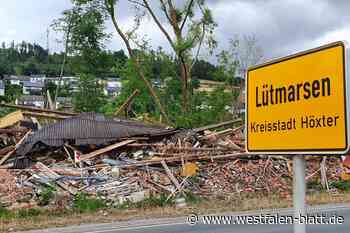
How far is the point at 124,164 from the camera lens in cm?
1775

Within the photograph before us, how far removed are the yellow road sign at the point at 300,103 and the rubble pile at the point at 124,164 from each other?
13670 mm

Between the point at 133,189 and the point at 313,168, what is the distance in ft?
26.4

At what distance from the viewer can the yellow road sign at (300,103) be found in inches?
77.4

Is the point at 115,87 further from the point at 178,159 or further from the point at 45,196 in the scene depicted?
the point at 45,196

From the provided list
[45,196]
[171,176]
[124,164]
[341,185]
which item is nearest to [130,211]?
[45,196]

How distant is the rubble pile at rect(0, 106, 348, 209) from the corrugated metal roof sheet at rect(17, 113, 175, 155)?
36 mm

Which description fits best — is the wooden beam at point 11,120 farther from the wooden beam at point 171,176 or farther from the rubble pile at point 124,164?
the wooden beam at point 171,176

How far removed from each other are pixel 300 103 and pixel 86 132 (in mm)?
17130

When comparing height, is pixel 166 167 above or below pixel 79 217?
above

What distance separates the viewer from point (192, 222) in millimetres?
12445

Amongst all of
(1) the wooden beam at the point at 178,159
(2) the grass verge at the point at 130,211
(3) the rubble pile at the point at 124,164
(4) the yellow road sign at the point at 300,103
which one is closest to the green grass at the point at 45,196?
(3) the rubble pile at the point at 124,164

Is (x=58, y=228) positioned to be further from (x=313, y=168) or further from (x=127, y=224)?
(x=313, y=168)

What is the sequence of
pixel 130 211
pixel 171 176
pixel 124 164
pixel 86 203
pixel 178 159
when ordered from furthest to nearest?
pixel 178 159, pixel 124 164, pixel 171 176, pixel 86 203, pixel 130 211

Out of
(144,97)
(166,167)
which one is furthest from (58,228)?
(144,97)
